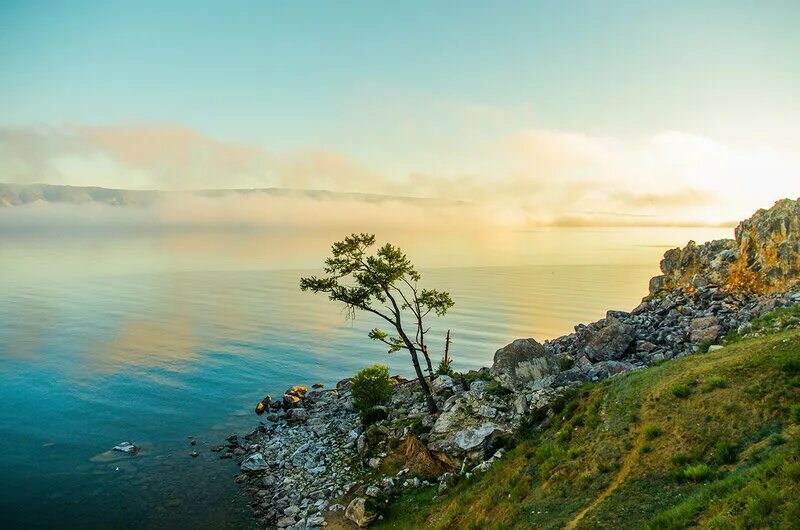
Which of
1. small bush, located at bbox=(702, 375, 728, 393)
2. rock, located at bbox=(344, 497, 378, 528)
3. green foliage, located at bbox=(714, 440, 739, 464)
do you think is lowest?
rock, located at bbox=(344, 497, 378, 528)

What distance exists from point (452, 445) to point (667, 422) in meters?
14.4

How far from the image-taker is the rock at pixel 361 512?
1118 inches

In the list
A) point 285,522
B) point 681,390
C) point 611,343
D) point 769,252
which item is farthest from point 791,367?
point 769,252

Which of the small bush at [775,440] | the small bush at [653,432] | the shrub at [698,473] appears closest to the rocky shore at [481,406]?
the small bush at [653,432]

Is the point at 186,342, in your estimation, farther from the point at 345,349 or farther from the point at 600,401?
the point at 600,401

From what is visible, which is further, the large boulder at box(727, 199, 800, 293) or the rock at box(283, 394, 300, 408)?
the rock at box(283, 394, 300, 408)

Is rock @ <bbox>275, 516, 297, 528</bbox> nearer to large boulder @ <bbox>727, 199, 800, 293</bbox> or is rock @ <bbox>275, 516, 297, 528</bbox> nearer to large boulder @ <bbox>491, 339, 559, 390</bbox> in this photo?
large boulder @ <bbox>491, 339, 559, 390</bbox>

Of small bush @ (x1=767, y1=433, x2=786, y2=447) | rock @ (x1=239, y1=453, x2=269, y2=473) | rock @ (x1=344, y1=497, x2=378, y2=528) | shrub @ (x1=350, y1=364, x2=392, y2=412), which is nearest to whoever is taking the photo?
small bush @ (x1=767, y1=433, x2=786, y2=447)

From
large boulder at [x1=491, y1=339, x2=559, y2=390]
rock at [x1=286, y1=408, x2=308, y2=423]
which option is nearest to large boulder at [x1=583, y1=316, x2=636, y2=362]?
large boulder at [x1=491, y1=339, x2=559, y2=390]

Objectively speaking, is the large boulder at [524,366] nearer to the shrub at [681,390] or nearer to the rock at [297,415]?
the shrub at [681,390]

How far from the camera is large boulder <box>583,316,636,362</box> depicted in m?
37.3

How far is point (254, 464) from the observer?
39906mm

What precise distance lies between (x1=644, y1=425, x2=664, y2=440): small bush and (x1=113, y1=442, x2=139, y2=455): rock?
45025 mm

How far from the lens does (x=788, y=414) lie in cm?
1697
